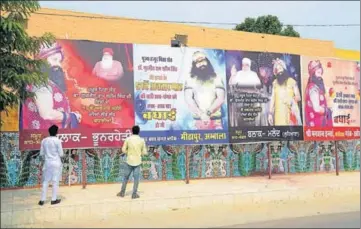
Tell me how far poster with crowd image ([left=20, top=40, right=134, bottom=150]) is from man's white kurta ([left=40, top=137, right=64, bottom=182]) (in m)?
1.30

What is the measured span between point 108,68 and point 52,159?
270 centimetres

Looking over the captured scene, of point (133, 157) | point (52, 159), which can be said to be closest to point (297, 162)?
point (133, 157)

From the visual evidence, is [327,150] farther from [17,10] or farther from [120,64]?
[17,10]

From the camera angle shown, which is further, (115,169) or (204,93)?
(204,93)

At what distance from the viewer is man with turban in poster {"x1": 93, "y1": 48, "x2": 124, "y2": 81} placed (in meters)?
10.4

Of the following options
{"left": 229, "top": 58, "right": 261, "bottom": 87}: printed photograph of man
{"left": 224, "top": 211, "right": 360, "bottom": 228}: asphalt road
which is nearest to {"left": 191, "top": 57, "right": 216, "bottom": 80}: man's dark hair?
{"left": 229, "top": 58, "right": 261, "bottom": 87}: printed photograph of man

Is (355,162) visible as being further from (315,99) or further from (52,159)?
(52,159)

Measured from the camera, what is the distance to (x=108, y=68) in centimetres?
1052

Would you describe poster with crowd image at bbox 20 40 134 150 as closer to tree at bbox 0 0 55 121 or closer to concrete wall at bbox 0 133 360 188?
concrete wall at bbox 0 133 360 188

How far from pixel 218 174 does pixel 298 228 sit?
194 inches

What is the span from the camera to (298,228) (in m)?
7.63

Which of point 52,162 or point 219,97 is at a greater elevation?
point 219,97

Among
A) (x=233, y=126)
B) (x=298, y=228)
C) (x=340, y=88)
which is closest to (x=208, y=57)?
(x=233, y=126)

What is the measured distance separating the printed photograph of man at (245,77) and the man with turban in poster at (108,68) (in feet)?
9.36
